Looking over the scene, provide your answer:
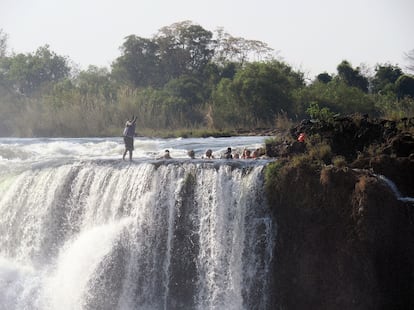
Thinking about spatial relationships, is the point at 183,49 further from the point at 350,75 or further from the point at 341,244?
the point at 341,244

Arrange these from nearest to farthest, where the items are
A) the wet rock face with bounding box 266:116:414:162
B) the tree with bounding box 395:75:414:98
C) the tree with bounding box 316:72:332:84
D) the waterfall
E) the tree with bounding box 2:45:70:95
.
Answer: the waterfall → the wet rock face with bounding box 266:116:414:162 → the tree with bounding box 395:75:414:98 → the tree with bounding box 316:72:332:84 → the tree with bounding box 2:45:70:95

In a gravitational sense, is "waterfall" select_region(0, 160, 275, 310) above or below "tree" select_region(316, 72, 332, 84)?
below

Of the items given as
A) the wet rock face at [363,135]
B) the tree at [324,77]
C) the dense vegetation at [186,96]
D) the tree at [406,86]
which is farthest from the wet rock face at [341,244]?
the tree at [324,77]

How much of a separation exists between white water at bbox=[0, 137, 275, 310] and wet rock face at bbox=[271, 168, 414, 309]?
482 mm

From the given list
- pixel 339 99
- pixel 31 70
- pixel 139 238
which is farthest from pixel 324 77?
pixel 139 238

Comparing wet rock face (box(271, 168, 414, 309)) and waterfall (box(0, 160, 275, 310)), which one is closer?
wet rock face (box(271, 168, 414, 309))

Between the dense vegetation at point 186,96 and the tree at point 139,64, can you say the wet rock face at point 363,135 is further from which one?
the tree at point 139,64

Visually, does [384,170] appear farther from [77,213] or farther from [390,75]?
[390,75]

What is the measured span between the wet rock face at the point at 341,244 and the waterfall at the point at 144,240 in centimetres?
48

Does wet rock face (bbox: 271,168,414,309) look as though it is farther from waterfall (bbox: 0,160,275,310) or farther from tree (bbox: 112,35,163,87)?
tree (bbox: 112,35,163,87)

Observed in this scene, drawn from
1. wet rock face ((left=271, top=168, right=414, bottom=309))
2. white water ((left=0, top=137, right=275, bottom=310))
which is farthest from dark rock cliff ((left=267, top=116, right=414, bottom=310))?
white water ((left=0, top=137, right=275, bottom=310))

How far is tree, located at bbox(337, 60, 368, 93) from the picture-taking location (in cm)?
4775

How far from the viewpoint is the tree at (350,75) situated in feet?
157

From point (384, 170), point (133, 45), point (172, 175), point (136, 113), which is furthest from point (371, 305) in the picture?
point (133, 45)
